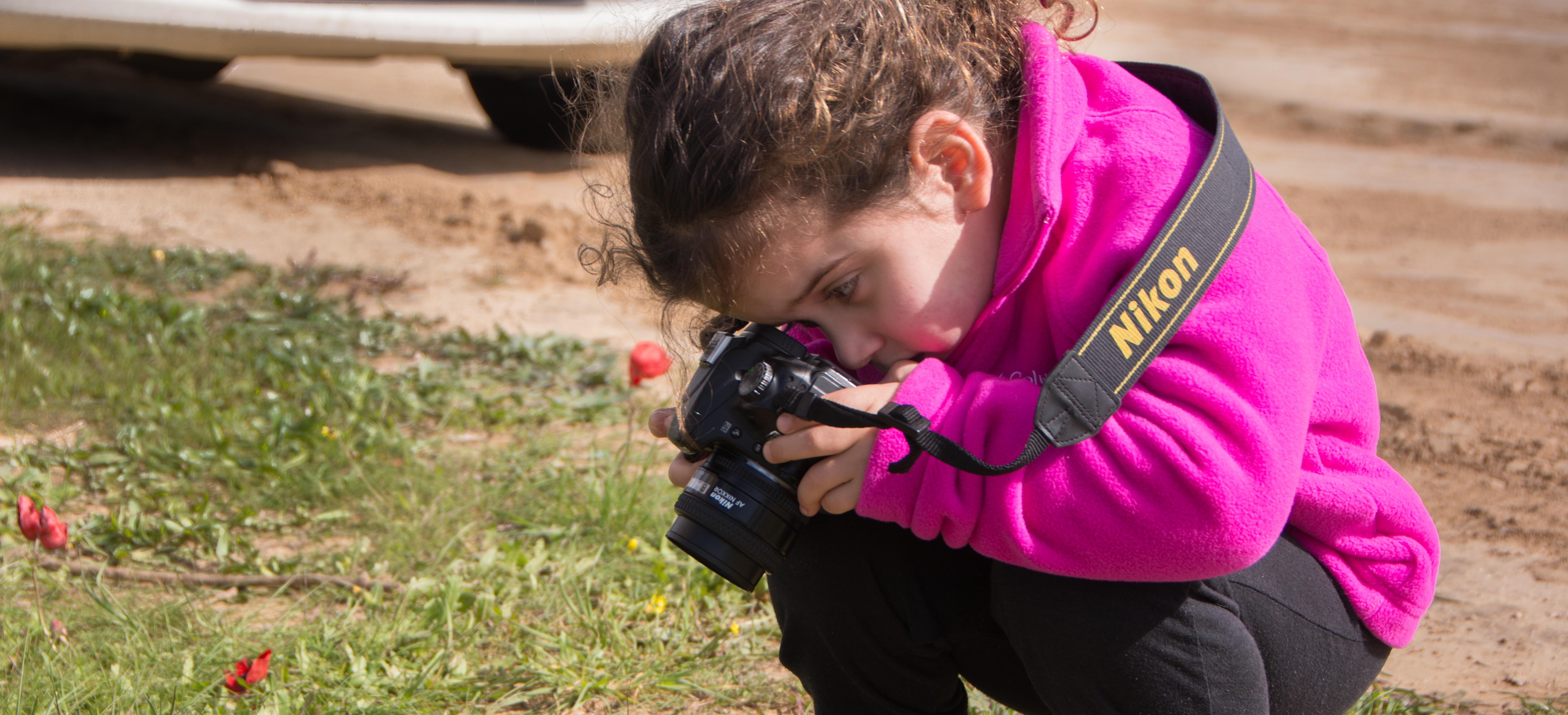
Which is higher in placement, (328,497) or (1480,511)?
(328,497)

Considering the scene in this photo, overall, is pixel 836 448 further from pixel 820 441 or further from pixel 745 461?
pixel 745 461

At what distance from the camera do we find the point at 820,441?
136 cm

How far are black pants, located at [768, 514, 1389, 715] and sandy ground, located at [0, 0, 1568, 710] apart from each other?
1.60ft

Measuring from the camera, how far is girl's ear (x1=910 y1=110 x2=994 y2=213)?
4.52ft

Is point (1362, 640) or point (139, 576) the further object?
point (139, 576)

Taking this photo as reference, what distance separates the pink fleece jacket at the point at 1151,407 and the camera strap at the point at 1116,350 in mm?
26

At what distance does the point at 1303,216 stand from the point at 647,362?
397cm

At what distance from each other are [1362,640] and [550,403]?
6.51 feet

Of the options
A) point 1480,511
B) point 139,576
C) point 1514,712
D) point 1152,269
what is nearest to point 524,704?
point 139,576

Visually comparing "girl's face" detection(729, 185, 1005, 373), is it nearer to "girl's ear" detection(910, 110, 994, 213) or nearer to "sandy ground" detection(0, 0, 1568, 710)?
"girl's ear" detection(910, 110, 994, 213)

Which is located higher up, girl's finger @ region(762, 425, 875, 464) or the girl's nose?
the girl's nose

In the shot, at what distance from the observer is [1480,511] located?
2.50 meters

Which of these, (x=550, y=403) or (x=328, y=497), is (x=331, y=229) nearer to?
(x=550, y=403)

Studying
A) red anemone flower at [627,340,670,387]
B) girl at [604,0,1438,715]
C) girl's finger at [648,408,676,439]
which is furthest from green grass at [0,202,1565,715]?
girl at [604,0,1438,715]
